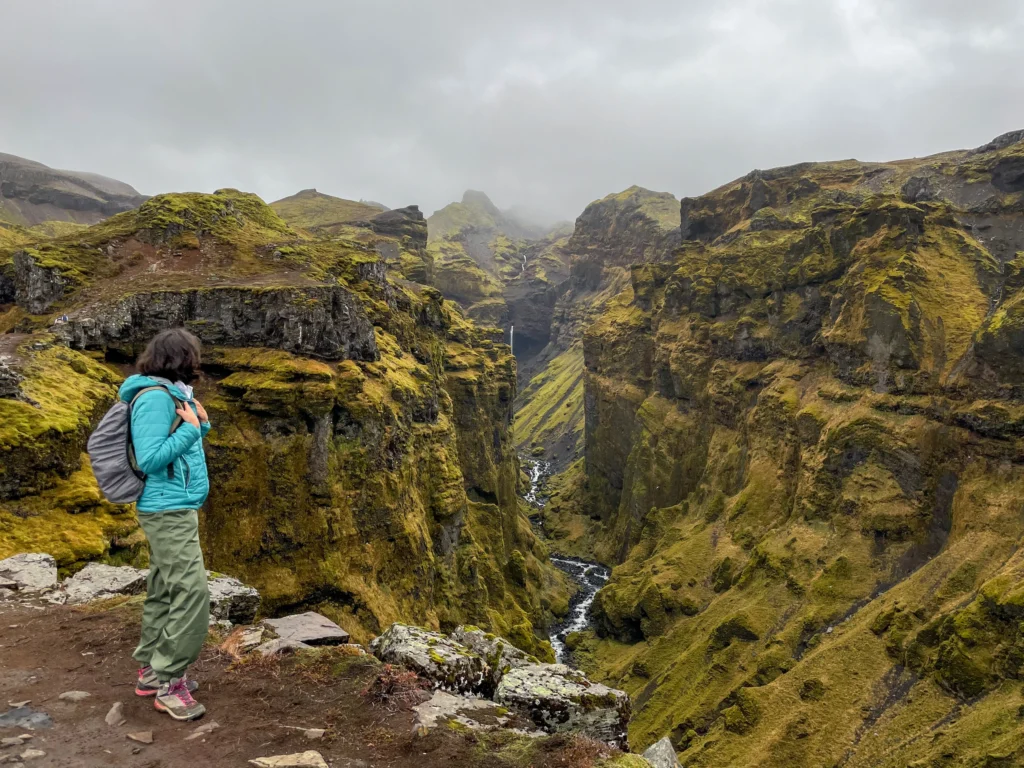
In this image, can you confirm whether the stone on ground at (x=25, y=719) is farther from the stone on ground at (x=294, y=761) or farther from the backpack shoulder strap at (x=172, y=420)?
the backpack shoulder strap at (x=172, y=420)

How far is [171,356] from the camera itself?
9.55m

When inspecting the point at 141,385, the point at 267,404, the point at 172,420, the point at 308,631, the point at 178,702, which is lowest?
the point at 308,631

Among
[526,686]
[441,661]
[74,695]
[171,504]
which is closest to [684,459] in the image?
[526,686]

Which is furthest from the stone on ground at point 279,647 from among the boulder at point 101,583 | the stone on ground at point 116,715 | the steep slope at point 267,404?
the steep slope at point 267,404

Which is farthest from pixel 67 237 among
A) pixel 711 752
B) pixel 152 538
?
pixel 711 752

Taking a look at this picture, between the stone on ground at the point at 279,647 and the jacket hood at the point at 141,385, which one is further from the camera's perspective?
the stone on ground at the point at 279,647

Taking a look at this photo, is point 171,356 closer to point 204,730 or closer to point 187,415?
point 187,415

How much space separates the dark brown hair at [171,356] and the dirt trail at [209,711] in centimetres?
548

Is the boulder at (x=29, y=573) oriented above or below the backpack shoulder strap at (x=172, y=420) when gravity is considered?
below

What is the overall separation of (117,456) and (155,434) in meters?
0.66

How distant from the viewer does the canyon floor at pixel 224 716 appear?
8922 mm

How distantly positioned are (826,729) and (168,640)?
60692 mm

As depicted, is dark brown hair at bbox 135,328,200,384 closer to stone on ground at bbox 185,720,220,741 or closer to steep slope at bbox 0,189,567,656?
stone on ground at bbox 185,720,220,741

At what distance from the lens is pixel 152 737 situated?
29.9 ft
